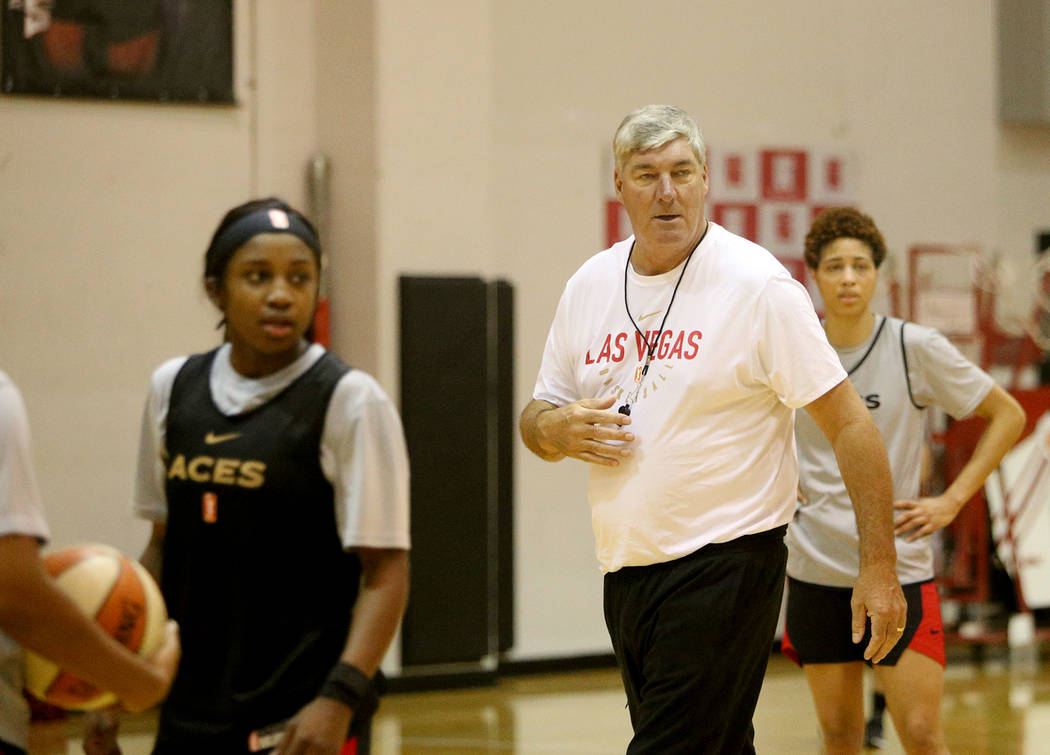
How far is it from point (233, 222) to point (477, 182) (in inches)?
175

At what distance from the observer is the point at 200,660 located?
8.00 feet

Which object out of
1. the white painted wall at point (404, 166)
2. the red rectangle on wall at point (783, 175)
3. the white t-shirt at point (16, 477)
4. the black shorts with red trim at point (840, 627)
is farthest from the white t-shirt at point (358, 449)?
the red rectangle on wall at point (783, 175)

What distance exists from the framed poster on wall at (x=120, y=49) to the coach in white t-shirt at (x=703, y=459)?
423 centimetres

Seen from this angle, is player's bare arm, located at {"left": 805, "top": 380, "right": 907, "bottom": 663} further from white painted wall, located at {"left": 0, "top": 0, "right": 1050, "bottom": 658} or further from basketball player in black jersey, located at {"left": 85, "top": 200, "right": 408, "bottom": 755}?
white painted wall, located at {"left": 0, "top": 0, "right": 1050, "bottom": 658}

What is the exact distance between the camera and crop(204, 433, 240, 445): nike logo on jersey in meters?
2.47

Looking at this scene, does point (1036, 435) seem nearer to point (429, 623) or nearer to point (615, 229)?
point (615, 229)

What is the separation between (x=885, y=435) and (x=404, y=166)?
349 cm

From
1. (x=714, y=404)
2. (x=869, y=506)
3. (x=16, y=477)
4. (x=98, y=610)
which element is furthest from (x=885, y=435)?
(x=16, y=477)

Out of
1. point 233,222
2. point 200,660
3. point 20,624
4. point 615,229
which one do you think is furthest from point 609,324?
point 615,229

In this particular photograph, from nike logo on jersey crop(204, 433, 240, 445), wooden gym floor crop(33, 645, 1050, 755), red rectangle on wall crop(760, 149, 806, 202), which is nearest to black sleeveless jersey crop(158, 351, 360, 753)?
nike logo on jersey crop(204, 433, 240, 445)

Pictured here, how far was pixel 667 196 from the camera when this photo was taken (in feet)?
10.2

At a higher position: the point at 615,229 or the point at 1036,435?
the point at 615,229

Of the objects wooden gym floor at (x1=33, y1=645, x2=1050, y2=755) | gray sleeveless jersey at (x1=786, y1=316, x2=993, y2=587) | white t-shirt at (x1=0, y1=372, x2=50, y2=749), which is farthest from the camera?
wooden gym floor at (x1=33, y1=645, x2=1050, y2=755)

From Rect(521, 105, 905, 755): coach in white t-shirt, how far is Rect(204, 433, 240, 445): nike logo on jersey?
87 centimetres
